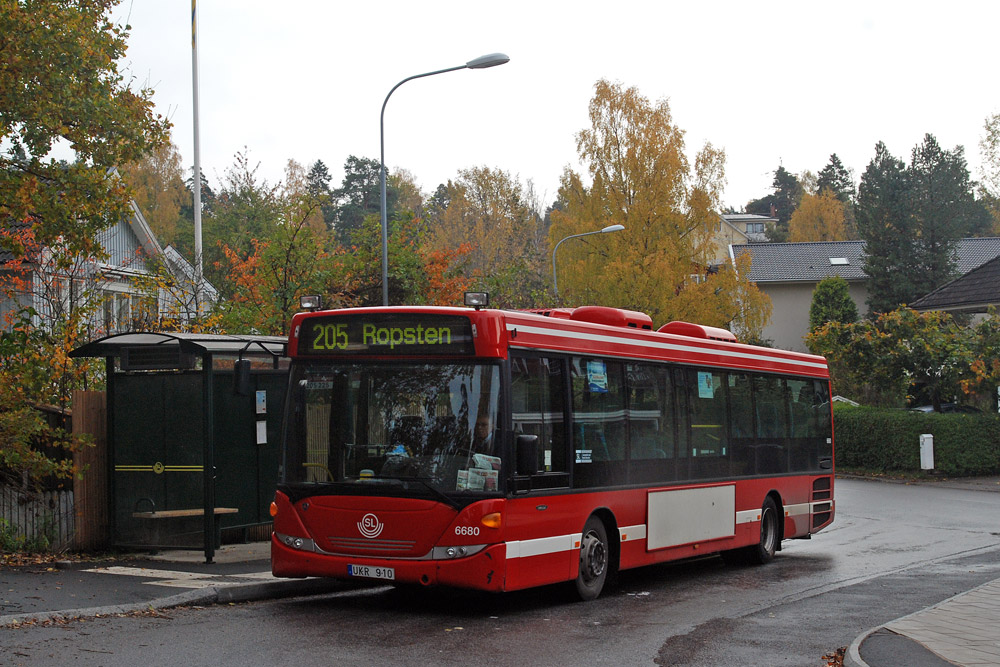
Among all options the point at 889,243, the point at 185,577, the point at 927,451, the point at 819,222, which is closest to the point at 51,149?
the point at 185,577

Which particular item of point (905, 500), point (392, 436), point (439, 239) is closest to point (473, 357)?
point (392, 436)

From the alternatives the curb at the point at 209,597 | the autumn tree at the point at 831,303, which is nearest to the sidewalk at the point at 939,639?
the curb at the point at 209,597

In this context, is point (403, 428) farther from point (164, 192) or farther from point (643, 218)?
point (164, 192)

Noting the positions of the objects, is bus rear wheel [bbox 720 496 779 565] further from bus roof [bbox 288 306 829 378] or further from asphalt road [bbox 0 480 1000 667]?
bus roof [bbox 288 306 829 378]

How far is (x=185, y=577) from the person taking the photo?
11852 millimetres

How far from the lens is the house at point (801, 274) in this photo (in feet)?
229

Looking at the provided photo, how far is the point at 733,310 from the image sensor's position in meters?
43.0

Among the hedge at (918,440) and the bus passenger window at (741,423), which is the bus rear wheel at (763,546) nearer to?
the bus passenger window at (741,423)

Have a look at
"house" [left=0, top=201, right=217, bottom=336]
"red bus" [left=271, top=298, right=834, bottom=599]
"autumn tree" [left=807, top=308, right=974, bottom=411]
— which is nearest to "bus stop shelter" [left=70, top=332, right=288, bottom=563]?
"house" [left=0, top=201, right=217, bottom=336]

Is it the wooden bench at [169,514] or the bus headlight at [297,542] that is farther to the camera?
the wooden bench at [169,514]

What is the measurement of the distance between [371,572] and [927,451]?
25226mm

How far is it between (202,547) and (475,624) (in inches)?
185

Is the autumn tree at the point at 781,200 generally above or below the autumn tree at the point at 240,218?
above

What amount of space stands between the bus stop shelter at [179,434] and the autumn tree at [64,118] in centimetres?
154
